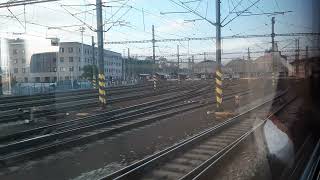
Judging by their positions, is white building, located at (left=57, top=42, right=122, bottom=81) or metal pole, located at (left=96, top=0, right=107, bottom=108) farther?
white building, located at (left=57, top=42, right=122, bottom=81)

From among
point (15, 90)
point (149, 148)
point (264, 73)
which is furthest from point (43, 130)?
point (15, 90)

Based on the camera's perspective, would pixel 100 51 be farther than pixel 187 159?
Yes

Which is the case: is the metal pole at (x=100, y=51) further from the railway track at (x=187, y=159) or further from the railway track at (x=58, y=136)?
the railway track at (x=187, y=159)

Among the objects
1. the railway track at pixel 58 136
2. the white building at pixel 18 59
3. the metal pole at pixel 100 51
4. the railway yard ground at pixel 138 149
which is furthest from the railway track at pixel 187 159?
the white building at pixel 18 59

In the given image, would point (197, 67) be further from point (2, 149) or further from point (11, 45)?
point (2, 149)

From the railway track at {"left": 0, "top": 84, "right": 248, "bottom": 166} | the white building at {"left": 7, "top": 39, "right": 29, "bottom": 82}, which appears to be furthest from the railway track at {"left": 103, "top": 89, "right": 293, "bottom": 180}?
the white building at {"left": 7, "top": 39, "right": 29, "bottom": 82}

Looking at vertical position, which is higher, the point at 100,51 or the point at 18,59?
the point at 18,59

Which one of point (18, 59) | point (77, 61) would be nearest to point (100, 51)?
point (77, 61)

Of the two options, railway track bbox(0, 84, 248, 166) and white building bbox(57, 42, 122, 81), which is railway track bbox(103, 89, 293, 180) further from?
white building bbox(57, 42, 122, 81)

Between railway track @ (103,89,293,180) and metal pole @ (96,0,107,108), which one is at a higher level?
metal pole @ (96,0,107,108)

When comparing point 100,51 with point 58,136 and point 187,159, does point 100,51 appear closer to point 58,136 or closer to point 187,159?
point 58,136

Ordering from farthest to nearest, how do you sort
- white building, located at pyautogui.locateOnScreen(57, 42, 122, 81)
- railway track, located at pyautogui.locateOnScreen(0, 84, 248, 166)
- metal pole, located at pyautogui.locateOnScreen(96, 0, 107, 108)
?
white building, located at pyautogui.locateOnScreen(57, 42, 122, 81)
metal pole, located at pyautogui.locateOnScreen(96, 0, 107, 108)
railway track, located at pyautogui.locateOnScreen(0, 84, 248, 166)

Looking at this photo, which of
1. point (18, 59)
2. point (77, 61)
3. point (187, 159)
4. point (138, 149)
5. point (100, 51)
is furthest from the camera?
point (18, 59)

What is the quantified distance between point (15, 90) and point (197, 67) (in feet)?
112
